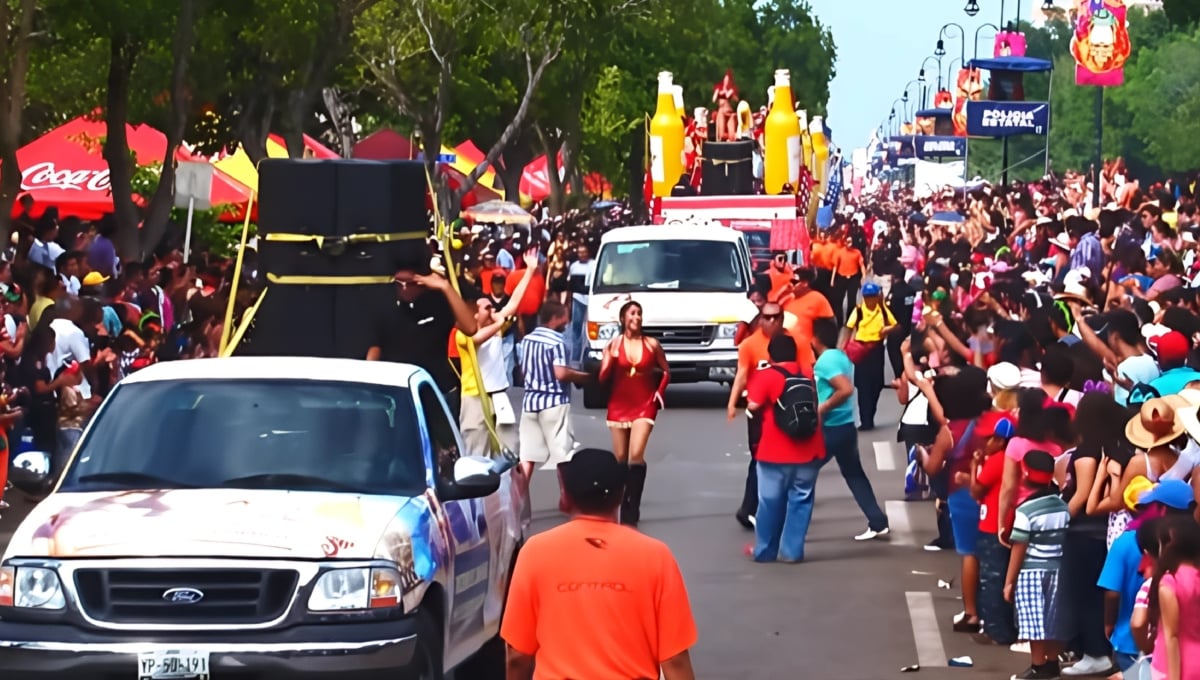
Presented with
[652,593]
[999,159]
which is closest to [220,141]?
[652,593]

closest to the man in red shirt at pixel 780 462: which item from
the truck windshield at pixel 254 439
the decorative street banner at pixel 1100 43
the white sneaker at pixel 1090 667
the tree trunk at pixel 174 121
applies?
the white sneaker at pixel 1090 667

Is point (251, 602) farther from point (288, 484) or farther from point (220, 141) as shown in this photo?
point (220, 141)

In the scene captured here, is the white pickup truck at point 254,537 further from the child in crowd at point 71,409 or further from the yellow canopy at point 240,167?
the yellow canopy at point 240,167

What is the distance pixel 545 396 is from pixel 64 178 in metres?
19.5

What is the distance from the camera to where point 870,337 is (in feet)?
73.2

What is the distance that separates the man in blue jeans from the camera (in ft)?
51.9

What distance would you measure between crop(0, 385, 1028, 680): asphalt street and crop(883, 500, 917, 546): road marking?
14mm

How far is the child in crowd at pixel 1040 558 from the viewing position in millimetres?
11258

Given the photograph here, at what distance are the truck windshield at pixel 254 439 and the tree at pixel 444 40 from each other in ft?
108

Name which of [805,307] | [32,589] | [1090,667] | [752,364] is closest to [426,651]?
[32,589]

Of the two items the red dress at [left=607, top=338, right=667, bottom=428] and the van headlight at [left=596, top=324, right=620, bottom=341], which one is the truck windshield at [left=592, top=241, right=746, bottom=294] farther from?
the red dress at [left=607, top=338, right=667, bottom=428]

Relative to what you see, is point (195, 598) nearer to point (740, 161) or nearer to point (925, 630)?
point (925, 630)

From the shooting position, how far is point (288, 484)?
9.12m

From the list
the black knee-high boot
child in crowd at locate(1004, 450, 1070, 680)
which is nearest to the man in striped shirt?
the black knee-high boot
